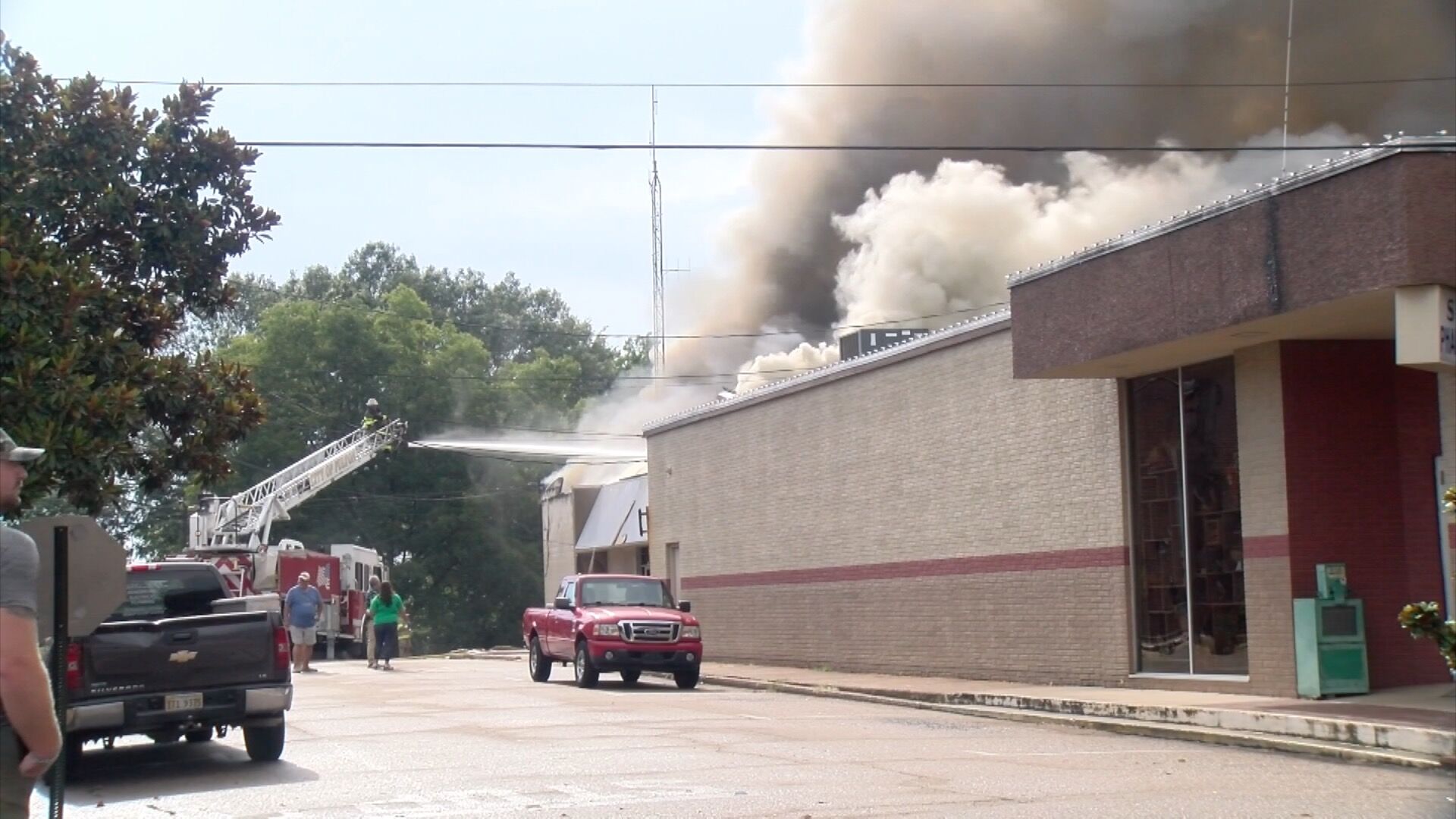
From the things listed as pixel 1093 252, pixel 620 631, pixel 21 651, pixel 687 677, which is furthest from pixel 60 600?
pixel 687 677

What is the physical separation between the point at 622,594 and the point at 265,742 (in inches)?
381

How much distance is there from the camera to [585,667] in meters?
21.6

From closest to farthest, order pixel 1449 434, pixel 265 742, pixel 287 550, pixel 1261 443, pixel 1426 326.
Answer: pixel 1426 326, pixel 265 742, pixel 1449 434, pixel 1261 443, pixel 287 550

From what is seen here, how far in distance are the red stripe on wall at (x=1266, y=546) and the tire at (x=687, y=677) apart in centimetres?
842

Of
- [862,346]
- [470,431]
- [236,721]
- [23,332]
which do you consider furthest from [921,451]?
[470,431]

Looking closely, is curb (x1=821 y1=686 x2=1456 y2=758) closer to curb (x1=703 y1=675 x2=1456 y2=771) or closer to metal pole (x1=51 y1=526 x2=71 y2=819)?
curb (x1=703 y1=675 x2=1456 y2=771)

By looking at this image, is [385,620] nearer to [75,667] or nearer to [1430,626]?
[75,667]

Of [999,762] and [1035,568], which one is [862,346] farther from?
[999,762]

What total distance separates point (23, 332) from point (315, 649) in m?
30.7

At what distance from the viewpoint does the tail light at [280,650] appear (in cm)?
1303

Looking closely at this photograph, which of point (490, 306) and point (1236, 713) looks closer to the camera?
point (1236, 713)

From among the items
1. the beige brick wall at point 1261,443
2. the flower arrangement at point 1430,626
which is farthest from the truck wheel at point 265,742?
the beige brick wall at point 1261,443

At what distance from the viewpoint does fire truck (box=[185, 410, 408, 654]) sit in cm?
3425

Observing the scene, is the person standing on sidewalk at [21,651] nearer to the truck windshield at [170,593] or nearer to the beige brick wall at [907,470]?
the truck windshield at [170,593]
